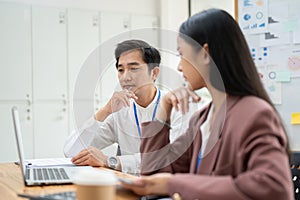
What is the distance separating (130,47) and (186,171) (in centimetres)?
93

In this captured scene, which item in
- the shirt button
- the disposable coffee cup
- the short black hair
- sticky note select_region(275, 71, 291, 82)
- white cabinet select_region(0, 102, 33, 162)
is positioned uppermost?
the short black hair

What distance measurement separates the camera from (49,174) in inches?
59.3

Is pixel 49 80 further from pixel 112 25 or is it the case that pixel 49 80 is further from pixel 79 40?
pixel 112 25

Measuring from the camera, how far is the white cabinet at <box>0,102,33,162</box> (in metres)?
3.54

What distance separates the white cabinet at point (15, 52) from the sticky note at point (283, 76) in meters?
2.19

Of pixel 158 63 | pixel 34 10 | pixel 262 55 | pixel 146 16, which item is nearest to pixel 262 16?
pixel 262 55

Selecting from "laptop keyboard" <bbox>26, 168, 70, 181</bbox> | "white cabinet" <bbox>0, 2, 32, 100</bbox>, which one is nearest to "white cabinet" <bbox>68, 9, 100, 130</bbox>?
"white cabinet" <bbox>0, 2, 32, 100</bbox>

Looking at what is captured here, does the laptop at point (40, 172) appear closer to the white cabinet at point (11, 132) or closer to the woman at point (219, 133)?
the woman at point (219, 133)

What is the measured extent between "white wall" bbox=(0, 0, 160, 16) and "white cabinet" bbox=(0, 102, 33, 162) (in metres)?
0.99

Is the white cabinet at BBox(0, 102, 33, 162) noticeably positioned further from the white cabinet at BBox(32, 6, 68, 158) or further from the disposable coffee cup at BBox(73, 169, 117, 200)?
the disposable coffee cup at BBox(73, 169, 117, 200)

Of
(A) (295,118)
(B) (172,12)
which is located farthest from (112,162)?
(B) (172,12)

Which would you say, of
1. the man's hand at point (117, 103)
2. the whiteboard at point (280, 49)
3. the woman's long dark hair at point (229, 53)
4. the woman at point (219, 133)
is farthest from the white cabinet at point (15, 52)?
the woman's long dark hair at point (229, 53)

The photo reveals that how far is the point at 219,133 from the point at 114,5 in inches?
129

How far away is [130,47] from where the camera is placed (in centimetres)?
204
